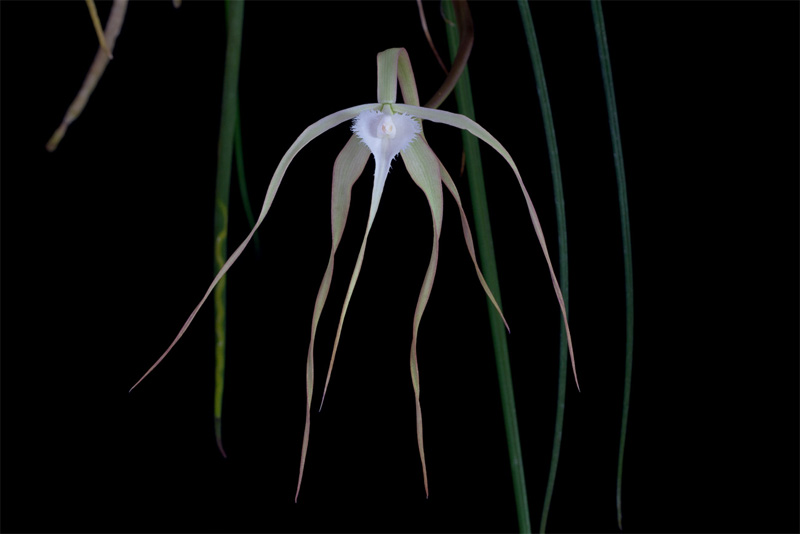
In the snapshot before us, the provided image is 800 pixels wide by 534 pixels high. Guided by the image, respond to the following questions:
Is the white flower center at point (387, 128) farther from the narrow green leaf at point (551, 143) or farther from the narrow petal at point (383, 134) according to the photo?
the narrow green leaf at point (551, 143)

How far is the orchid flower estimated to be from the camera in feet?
1.32

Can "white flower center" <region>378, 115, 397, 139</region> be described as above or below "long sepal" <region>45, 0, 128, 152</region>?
below

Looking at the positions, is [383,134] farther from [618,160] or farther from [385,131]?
[618,160]

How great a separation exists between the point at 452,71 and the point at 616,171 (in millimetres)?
145

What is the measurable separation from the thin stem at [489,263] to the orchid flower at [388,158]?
6 cm

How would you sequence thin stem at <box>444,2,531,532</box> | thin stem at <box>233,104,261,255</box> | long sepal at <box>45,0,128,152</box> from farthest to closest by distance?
thin stem at <box>233,104,261,255</box>, thin stem at <box>444,2,531,532</box>, long sepal at <box>45,0,128,152</box>

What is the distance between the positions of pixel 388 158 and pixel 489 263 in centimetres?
13

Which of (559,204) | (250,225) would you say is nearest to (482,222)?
(559,204)

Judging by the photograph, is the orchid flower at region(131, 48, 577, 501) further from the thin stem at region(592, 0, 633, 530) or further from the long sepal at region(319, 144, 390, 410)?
the thin stem at region(592, 0, 633, 530)

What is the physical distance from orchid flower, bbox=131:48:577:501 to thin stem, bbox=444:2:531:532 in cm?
6

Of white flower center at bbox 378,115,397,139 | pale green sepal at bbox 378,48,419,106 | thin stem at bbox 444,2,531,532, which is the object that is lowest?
thin stem at bbox 444,2,531,532

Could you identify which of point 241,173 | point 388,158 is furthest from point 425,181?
point 241,173

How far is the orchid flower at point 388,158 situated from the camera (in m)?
0.40

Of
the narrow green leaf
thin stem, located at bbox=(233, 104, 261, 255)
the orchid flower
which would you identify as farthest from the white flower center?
thin stem, located at bbox=(233, 104, 261, 255)
